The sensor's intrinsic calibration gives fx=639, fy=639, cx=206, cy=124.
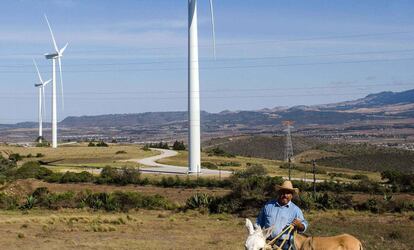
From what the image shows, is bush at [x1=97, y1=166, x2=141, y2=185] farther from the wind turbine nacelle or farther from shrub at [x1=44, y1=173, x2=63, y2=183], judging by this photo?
the wind turbine nacelle

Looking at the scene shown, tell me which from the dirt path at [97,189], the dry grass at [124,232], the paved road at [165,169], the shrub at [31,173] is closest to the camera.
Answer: the dry grass at [124,232]

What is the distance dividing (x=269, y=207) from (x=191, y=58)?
159ft

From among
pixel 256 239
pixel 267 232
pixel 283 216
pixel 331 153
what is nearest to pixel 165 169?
pixel 331 153

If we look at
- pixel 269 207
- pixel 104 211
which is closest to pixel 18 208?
pixel 104 211

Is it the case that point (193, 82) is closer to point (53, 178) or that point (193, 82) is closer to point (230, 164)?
point (53, 178)

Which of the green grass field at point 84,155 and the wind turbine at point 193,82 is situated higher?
the wind turbine at point 193,82

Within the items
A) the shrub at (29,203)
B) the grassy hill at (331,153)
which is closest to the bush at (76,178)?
the shrub at (29,203)

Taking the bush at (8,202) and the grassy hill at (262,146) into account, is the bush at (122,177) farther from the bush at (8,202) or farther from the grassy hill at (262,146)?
the grassy hill at (262,146)

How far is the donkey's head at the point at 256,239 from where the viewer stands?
9.02 meters

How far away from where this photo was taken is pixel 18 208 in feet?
134

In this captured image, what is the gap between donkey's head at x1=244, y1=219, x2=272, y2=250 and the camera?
902cm

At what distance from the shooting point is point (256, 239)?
9.05 m

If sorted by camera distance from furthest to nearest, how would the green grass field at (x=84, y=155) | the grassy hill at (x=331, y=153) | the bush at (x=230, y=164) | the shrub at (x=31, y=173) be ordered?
the grassy hill at (x=331, y=153)
the green grass field at (x=84, y=155)
the bush at (x=230, y=164)
the shrub at (x=31, y=173)

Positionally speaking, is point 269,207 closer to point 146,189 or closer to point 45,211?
point 45,211
